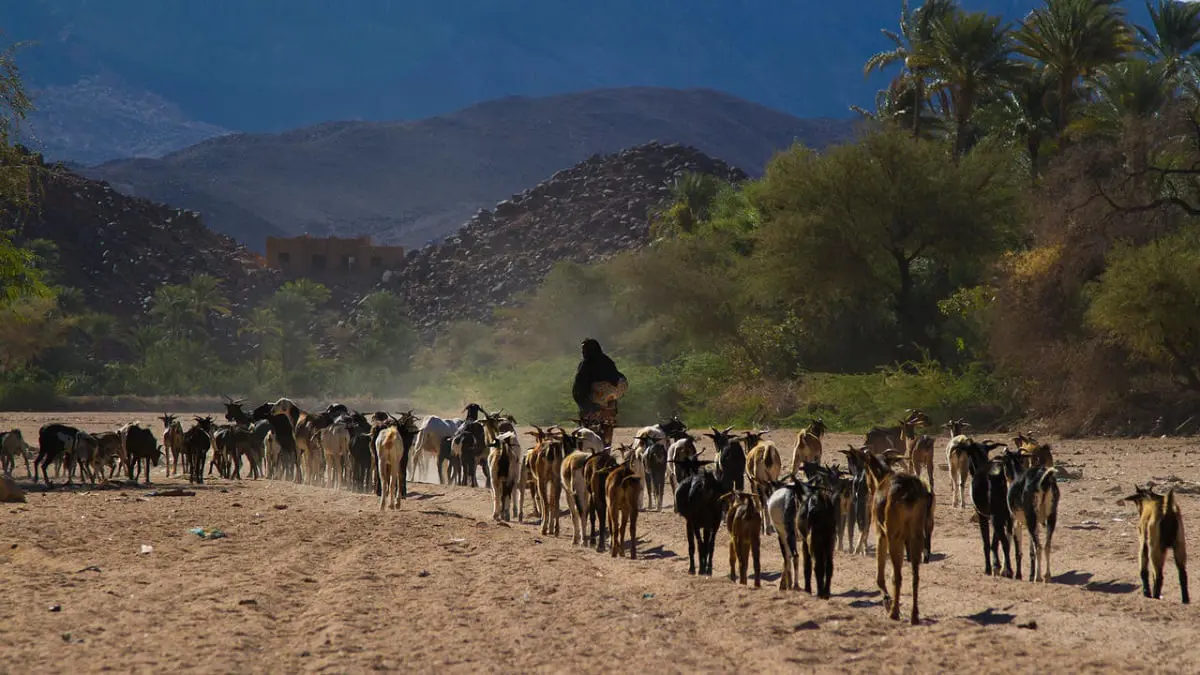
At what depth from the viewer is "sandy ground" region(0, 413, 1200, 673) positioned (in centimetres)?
928

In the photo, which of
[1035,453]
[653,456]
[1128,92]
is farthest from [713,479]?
[1128,92]

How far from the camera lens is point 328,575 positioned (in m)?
12.8

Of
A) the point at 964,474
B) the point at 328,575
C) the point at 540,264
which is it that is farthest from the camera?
the point at 540,264

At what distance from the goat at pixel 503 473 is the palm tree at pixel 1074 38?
30503 millimetres

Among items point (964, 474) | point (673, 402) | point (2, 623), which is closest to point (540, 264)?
point (673, 402)

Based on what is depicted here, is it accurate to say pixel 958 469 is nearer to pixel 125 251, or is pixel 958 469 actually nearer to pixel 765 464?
pixel 765 464

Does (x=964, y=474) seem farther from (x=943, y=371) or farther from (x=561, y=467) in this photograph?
(x=943, y=371)

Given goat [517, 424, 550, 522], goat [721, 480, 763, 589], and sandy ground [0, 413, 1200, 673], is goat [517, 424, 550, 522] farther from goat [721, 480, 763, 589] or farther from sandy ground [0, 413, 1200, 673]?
goat [721, 480, 763, 589]

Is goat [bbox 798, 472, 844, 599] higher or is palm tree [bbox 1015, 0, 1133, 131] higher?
palm tree [bbox 1015, 0, 1133, 131]

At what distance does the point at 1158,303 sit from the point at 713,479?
56.6ft

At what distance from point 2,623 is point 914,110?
4550cm

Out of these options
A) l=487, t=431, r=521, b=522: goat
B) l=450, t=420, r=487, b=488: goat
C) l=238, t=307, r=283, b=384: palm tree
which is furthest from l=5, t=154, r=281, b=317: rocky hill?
l=487, t=431, r=521, b=522: goat

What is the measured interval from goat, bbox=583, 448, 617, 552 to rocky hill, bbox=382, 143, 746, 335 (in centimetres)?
7862

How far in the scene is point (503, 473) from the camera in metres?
17.0
